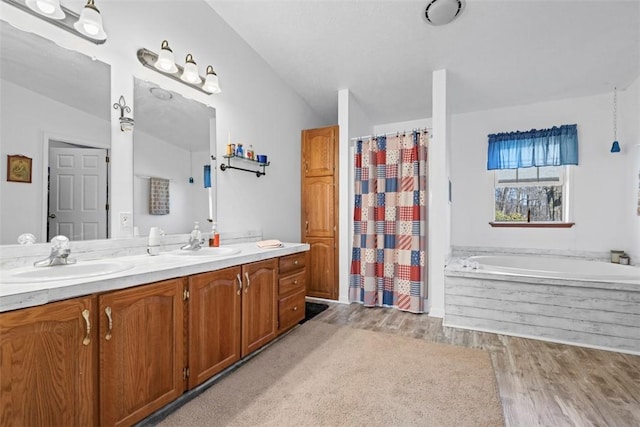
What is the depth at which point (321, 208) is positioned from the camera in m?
3.97

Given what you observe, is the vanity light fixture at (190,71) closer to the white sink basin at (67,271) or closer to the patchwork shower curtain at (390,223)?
the white sink basin at (67,271)

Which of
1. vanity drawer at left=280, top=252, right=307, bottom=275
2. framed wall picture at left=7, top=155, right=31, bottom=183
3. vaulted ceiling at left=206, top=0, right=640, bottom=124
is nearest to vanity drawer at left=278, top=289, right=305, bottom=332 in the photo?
vanity drawer at left=280, top=252, right=307, bottom=275

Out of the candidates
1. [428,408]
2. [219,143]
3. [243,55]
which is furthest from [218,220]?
[428,408]

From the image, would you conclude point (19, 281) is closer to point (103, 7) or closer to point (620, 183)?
point (103, 7)

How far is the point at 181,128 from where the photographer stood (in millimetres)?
2484

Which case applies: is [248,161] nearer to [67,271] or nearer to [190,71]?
[190,71]

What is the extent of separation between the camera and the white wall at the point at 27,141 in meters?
1.48

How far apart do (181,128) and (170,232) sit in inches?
34.7

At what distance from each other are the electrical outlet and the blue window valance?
4.23 meters

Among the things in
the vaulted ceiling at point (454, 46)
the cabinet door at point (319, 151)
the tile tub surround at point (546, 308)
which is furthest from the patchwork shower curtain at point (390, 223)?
the vaulted ceiling at point (454, 46)

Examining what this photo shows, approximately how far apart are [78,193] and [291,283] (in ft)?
5.62

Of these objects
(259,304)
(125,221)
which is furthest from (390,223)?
(125,221)

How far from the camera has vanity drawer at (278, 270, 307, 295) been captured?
A: 2.59 m

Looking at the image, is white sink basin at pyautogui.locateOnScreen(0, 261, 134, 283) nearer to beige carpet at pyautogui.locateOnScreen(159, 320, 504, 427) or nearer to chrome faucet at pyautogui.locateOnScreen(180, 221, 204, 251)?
chrome faucet at pyautogui.locateOnScreen(180, 221, 204, 251)
